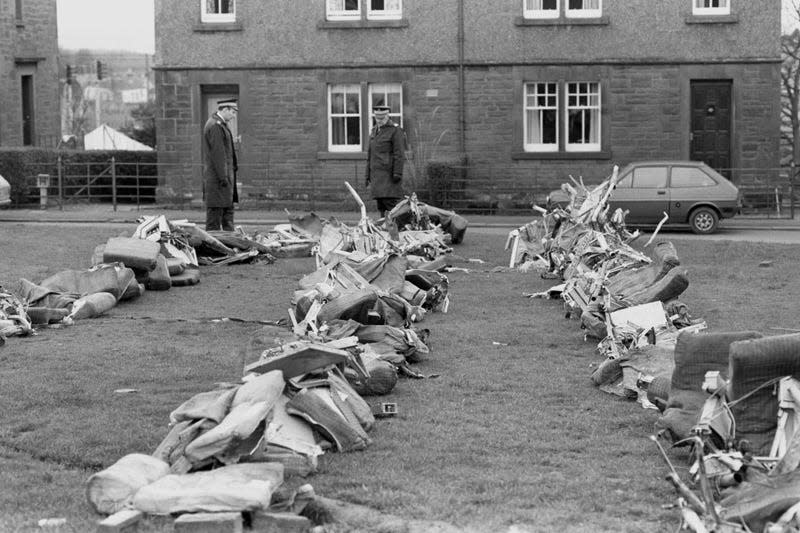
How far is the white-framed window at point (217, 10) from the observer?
3303cm

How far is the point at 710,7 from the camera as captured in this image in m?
31.8

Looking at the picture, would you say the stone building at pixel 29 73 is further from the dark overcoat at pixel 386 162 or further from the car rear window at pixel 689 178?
the car rear window at pixel 689 178

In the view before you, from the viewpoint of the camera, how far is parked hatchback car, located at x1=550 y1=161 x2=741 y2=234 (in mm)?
26328

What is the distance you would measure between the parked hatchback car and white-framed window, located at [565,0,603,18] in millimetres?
6709

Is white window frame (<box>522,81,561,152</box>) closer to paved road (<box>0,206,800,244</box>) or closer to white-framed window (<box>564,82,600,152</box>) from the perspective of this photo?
white-framed window (<box>564,82,600,152</box>)

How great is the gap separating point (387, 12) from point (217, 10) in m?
4.07

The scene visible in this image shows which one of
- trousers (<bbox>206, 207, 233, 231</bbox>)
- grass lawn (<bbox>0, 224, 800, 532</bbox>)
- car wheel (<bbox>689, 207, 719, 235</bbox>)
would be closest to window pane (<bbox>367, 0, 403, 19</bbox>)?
car wheel (<bbox>689, 207, 719, 235</bbox>)

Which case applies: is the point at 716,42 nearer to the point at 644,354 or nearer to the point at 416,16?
the point at 416,16

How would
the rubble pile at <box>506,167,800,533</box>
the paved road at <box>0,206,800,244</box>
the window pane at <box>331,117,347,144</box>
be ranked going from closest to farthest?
1. the rubble pile at <box>506,167,800,533</box>
2. the paved road at <box>0,206,800,244</box>
3. the window pane at <box>331,117,347,144</box>

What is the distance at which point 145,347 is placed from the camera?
11469 mm

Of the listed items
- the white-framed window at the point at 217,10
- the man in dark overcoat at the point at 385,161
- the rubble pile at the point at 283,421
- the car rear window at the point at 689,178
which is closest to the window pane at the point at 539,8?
the white-framed window at the point at 217,10

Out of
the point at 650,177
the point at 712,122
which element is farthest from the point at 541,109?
the point at 650,177

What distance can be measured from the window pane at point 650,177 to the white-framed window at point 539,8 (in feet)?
22.4

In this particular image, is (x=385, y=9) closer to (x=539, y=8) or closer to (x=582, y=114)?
(x=539, y=8)
